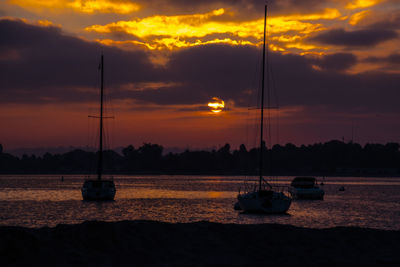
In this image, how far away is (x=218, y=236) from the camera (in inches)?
723

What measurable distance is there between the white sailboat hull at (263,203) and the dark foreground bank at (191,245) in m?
32.2

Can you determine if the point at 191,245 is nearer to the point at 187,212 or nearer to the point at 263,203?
the point at 263,203

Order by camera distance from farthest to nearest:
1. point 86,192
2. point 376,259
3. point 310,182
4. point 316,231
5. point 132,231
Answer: point 310,182 → point 86,192 → point 316,231 → point 132,231 → point 376,259

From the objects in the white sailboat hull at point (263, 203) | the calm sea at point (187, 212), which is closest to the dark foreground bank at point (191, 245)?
the calm sea at point (187, 212)

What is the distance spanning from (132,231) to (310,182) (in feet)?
278

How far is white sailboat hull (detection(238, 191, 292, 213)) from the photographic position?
51.9 m

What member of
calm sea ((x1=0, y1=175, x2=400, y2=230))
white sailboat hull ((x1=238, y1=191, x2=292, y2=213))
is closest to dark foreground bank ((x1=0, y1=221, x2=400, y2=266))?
calm sea ((x1=0, y1=175, x2=400, y2=230))

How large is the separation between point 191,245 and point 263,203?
35525 millimetres

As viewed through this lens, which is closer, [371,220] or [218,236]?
[218,236]

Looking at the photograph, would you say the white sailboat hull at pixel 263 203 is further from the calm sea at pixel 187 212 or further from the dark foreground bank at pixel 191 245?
the dark foreground bank at pixel 191 245

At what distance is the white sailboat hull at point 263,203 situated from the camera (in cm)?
5191

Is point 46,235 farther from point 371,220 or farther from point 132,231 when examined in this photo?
point 371,220

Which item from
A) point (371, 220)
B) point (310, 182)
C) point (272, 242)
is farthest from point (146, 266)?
point (310, 182)

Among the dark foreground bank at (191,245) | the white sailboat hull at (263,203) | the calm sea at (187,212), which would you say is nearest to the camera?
the dark foreground bank at (191,245)
